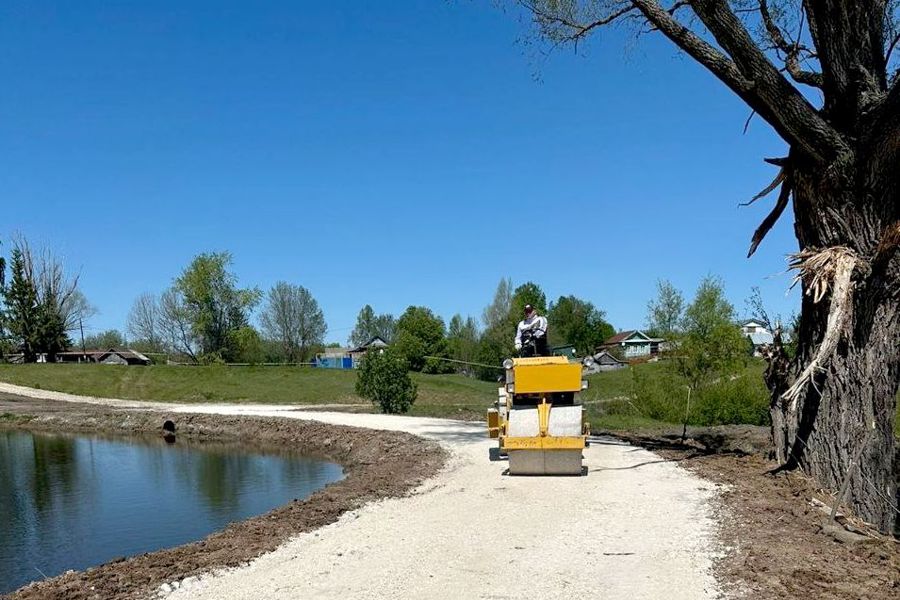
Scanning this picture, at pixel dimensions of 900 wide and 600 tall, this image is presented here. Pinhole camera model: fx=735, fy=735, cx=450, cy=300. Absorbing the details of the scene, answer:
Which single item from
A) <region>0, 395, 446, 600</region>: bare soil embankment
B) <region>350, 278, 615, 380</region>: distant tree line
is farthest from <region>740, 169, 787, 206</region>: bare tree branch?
<region>350, 278, 615, 380</region>: distant tree line

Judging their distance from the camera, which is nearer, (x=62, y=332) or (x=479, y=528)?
(x=479, y=528)

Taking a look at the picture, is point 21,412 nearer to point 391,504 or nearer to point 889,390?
point 391,504

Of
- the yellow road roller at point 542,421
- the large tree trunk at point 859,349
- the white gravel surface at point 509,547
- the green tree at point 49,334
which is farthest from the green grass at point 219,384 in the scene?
the large tree trunk at point 859,349

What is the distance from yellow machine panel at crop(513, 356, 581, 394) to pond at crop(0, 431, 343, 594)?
481cm

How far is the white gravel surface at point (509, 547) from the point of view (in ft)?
18.5

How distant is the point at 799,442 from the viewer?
9.41 metres

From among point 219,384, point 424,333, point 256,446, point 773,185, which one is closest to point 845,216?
point 773,185

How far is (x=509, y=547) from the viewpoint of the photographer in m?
6.74

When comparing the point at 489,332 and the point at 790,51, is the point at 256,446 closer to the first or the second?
the point at 790,51

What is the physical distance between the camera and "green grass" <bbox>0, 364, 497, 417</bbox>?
36.8 m

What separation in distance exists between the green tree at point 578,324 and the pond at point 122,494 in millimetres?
52519

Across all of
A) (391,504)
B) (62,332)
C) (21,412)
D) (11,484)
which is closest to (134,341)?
(62,332)

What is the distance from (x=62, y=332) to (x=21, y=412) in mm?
31849

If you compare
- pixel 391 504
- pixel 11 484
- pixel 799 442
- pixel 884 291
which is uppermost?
pixel 884 291
